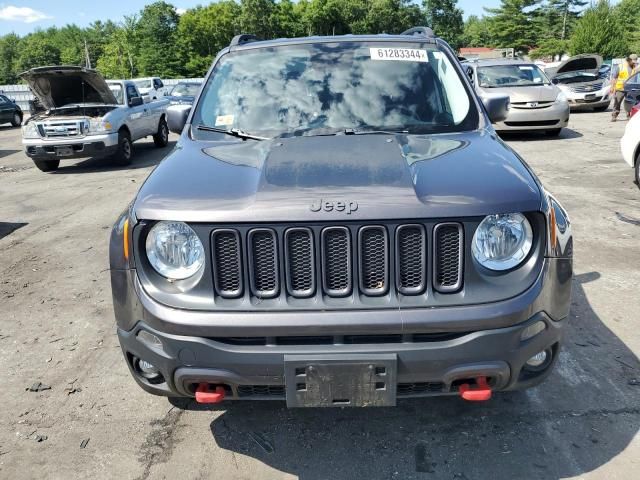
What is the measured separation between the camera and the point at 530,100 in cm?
1305

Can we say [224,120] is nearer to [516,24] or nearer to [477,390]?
[477,390]

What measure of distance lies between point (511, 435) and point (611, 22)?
201 feet

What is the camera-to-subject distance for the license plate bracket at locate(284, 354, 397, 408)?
88.8 inches

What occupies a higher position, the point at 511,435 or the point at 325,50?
the point at 325,50

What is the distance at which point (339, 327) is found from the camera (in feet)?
7.38

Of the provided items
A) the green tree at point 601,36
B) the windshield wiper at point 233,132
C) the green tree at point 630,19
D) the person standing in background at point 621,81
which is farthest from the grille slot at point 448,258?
the green tree at point 630,19

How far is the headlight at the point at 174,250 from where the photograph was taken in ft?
7.91

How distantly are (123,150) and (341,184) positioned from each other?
10914mm

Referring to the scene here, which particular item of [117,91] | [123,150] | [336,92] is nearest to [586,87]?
[117,91]

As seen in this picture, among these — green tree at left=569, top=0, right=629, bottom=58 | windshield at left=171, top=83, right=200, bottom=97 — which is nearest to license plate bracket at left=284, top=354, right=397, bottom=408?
windshield at left=171, top=83, right=200, bottom=97

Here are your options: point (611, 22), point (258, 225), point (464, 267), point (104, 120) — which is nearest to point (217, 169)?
point (258, 225)

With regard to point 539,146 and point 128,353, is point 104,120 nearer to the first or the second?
point 539,146

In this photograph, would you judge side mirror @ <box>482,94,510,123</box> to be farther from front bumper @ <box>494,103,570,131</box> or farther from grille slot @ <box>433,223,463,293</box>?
front bumper @ <box>494,103,570,131</box>

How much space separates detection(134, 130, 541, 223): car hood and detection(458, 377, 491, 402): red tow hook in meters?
0.72
